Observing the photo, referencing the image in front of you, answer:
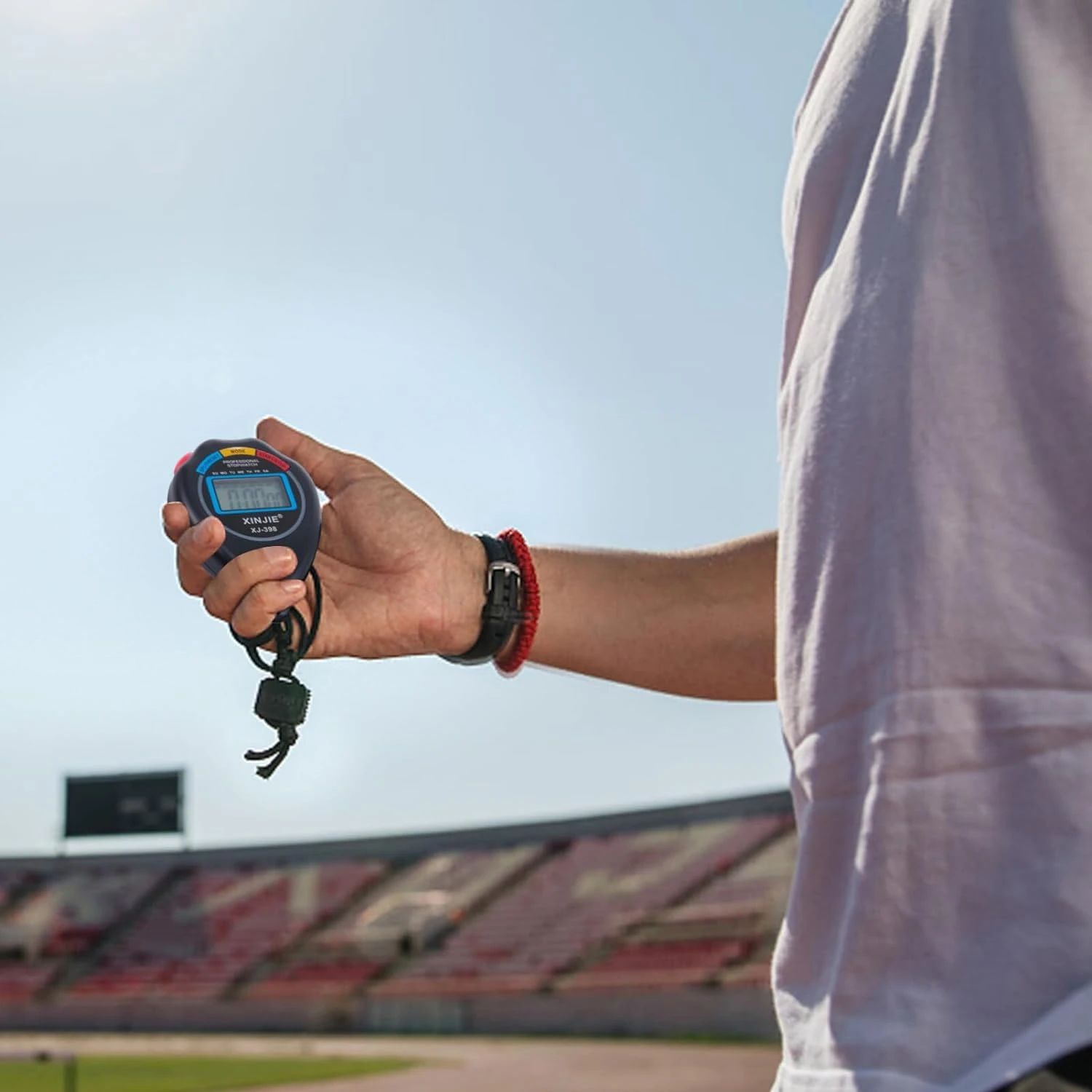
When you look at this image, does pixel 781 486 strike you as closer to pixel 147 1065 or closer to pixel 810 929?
pixel 810 929

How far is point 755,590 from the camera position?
157cm

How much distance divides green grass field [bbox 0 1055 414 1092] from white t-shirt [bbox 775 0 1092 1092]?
55.6 feet

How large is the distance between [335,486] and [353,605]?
20 cm

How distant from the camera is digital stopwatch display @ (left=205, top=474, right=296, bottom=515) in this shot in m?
1.74

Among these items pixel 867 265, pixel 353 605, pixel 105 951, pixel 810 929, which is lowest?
pixel 105 951

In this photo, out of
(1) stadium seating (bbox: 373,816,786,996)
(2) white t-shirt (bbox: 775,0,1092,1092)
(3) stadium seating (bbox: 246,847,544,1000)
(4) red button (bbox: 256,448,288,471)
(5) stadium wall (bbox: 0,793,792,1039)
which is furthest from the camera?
(3) stadium seating (bbox: 246,847,544,1000)

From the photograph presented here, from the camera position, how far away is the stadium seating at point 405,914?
29203 millimetres

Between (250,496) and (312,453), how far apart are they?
12 cm

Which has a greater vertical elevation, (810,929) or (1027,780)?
(1027,780)

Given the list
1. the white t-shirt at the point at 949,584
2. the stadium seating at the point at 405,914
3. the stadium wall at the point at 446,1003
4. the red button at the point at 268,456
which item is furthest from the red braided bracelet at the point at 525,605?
the stadium seating at the point at 405,914

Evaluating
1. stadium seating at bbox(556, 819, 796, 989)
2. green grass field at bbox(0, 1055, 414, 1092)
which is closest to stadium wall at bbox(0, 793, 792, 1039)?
stadium seating at bbox(556, 819, 796, 989)

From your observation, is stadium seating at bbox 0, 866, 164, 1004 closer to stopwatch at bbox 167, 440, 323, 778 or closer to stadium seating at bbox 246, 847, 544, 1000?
stadium seating at bbox 246, 847, 544, 1000

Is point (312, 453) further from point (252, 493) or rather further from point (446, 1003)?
point (446, 1003)

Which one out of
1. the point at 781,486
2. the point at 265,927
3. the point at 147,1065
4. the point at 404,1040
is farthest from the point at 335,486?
the point at 265,927
